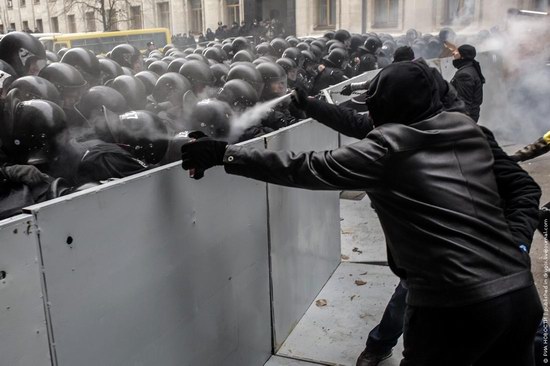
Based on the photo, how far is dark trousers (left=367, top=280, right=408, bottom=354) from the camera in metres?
3.75

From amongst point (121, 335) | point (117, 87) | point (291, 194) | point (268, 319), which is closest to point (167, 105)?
point (117, 87)

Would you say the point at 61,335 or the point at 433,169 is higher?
the point at 433,169

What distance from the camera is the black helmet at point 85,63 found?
7.26 metres

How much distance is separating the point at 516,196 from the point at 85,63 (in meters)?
6.01

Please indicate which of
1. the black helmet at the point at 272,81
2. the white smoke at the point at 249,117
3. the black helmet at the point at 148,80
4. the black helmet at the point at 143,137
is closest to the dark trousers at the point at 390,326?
the white smoke at the point at 249,117

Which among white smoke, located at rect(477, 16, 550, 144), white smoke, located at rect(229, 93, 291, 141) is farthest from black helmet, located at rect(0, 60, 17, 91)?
white smoke, located at rect(477, 16, 550, 144)

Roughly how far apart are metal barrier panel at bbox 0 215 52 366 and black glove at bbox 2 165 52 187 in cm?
122

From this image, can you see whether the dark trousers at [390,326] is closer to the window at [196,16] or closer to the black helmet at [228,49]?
the black helmet at [228,49]

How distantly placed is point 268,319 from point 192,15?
38.4 metres

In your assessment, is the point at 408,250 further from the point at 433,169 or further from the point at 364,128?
the point at 364,128

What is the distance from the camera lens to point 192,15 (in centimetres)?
4009

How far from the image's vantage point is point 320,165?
244cm

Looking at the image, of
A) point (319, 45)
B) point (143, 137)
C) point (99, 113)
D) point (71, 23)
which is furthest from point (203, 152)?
point (71, 23)

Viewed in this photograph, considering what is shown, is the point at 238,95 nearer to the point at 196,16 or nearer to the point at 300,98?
the point at 300,98
